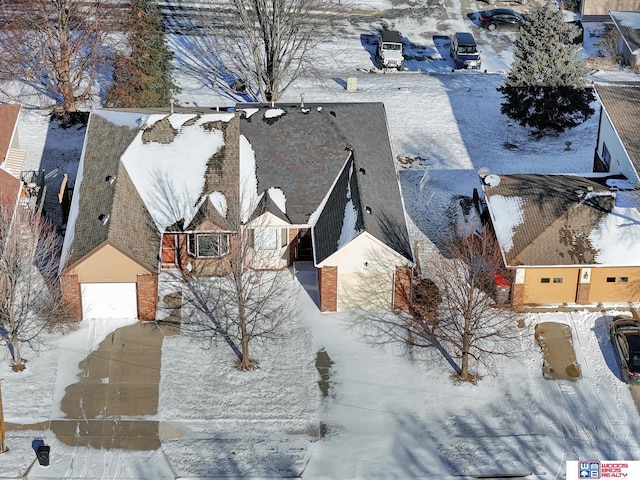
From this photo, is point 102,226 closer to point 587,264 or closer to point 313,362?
point 313,362

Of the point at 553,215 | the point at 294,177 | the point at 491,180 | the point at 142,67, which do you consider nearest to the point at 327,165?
the point at 294,177

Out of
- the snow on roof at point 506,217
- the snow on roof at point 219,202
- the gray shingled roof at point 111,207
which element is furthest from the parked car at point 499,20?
the snow on roof at point 219,202

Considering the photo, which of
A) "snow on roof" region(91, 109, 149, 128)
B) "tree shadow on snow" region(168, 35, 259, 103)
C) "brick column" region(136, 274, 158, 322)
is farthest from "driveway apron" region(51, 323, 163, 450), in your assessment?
"tree shadow on snow" region(168, 35, 259, 103)

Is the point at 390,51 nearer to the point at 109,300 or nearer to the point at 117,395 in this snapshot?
the point at 109,300

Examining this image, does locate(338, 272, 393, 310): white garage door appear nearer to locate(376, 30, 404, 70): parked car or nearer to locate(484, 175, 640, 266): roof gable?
locate(484, 175, 640, 266): roof gable

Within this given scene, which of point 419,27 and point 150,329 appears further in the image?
point 419,27

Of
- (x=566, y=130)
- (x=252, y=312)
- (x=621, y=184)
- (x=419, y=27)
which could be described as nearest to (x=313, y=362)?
(x=252, y=312)
